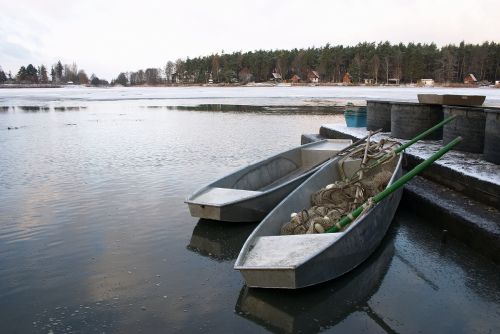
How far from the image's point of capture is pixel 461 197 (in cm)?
671

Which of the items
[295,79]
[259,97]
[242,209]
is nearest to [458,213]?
[242,209]

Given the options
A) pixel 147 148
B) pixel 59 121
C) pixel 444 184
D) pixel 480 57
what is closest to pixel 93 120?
pixel 59 121

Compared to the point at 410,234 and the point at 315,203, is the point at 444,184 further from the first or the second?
the point at 315,203

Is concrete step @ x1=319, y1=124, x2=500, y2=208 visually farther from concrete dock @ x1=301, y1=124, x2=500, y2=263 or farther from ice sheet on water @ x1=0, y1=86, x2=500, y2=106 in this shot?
ice sheet on water @ x1=0, y1=86, x2=500, y2=106

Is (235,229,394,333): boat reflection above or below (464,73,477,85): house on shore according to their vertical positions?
below

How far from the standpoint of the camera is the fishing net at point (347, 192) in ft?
18.2

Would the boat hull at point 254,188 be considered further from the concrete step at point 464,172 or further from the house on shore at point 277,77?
the house on shore at point 277,77

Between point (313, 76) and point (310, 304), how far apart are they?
108915mm

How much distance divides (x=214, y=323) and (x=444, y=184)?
4.95 meters

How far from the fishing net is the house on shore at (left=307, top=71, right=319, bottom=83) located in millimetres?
101264

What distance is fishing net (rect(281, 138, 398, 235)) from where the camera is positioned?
5.54m

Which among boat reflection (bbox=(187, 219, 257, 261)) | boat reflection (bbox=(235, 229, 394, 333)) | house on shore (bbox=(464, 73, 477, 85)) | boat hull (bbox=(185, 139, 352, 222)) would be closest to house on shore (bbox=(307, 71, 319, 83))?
house on shore (bbox=(464, 73, 477, 85))

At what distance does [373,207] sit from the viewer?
540cm

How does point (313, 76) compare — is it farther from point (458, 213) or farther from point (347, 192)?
point (458, 213)
